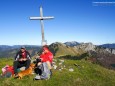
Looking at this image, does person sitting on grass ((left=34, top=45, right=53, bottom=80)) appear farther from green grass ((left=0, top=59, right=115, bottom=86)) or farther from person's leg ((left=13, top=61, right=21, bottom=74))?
person's leg ((left=13, top=61, right=21, bottom=74))

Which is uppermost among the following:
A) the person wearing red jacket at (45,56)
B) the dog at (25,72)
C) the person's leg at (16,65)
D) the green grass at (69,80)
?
the person wearing red jacket at (45,56)

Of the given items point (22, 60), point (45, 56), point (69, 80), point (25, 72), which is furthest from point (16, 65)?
point (69, 80)

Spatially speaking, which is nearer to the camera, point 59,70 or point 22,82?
point 22,82

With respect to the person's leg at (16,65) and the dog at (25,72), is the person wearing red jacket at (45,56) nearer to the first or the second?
the dog at (25,72)

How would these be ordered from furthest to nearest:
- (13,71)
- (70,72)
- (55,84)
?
(70,72) → (13,71) → (55,84)

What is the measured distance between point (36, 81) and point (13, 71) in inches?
142

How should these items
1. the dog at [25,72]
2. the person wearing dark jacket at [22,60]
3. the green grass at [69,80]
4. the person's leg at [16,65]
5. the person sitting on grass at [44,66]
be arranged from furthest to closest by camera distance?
the person wearing dark jacket at [22,60] → the person's leg at [16,65] → the dog at [25,72] → the person sitting on grass at [44,66] → the green grass at [69,80]

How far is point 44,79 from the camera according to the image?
19.7 metres

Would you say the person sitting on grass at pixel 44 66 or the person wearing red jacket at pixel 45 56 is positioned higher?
the person wearing red jacket at pixel 45 56

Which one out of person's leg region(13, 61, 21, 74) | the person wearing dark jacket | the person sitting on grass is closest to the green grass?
the person sitting on grass

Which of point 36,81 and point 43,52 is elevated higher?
point 43,52

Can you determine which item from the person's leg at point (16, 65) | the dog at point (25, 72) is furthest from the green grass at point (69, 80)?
the person's leg at point (16, 65)

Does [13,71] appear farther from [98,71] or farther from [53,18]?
[98,71]

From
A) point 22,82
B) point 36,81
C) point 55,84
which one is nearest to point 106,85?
point 55,84
